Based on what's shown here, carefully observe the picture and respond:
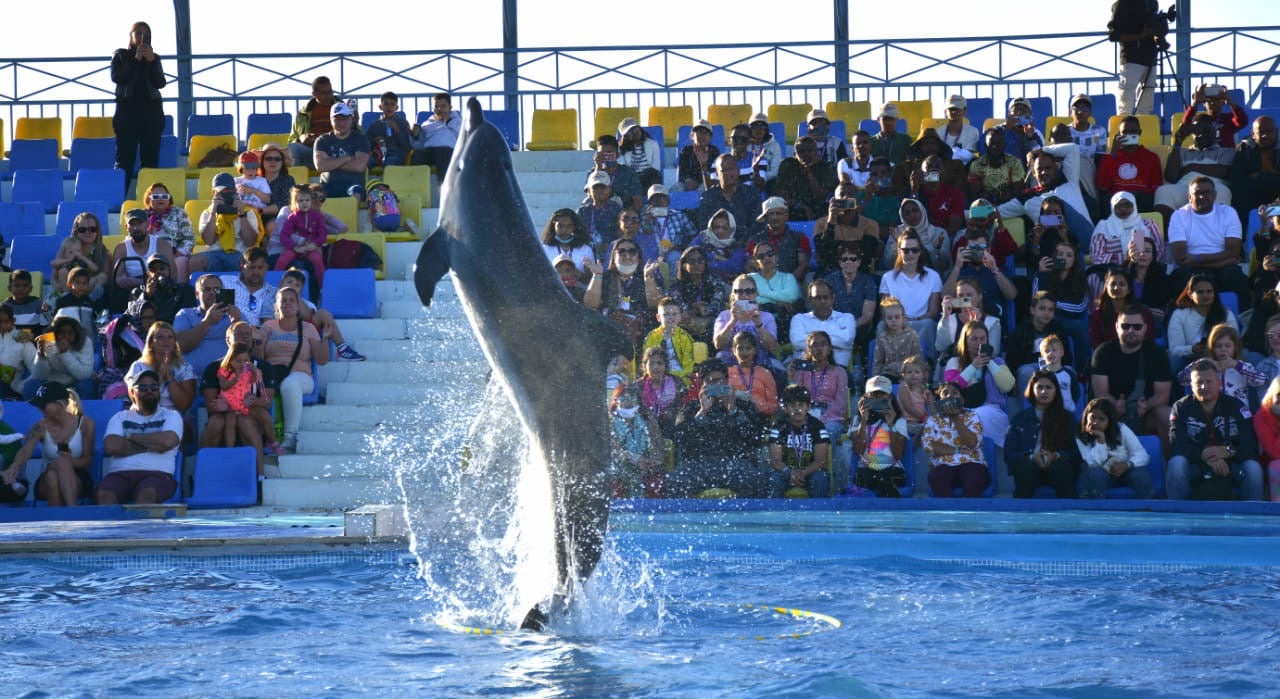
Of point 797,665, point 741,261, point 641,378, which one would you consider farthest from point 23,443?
point 797,665

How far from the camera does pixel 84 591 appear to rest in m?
8.37

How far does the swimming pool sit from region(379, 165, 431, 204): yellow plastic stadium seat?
6.29 m

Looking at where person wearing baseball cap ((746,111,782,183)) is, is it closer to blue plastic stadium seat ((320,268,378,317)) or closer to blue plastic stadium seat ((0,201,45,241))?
blue plastic stadium seat ((320,268,378,317))

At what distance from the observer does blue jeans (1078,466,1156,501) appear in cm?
1086

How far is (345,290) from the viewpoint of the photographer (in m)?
13.6

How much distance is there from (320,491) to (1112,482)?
5.55 m

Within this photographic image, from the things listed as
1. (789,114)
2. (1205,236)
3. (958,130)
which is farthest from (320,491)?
(789,114)

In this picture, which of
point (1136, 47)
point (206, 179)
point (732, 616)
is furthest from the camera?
point (1136, 47)

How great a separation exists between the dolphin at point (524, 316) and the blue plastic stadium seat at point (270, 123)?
12160mm

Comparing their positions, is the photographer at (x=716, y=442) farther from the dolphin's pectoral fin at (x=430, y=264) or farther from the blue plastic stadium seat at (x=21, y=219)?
the blue plastic stadium seat at (x=21, y=219)

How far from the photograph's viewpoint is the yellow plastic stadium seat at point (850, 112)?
17.1 m

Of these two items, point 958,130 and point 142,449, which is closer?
point 142,449

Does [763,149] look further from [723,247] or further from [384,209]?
[384,209]

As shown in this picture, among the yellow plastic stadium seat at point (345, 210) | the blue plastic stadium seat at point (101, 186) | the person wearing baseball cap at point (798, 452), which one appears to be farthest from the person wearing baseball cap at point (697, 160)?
the blue plastic stadium seat at point (101, 186)
